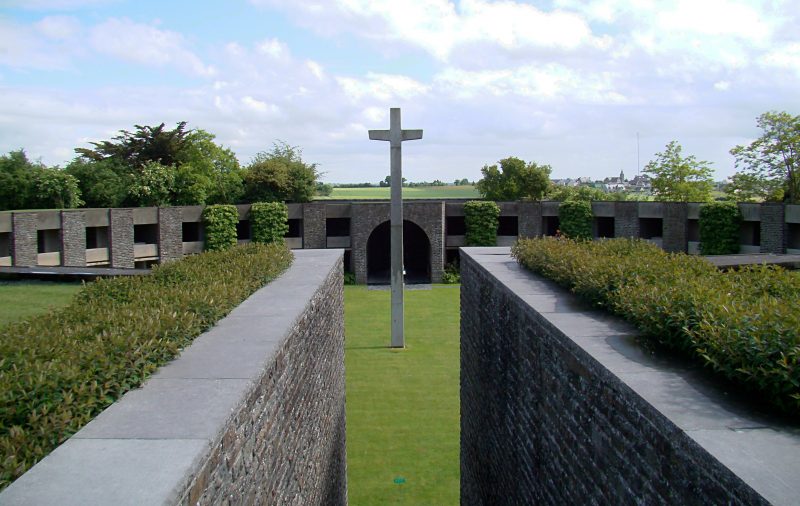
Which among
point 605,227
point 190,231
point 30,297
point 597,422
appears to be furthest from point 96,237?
point 597,422

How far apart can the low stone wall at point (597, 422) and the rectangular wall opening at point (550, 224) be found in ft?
82.8

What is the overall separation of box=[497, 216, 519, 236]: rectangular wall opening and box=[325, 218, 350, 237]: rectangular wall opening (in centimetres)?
752

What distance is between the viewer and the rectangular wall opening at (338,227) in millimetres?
35094

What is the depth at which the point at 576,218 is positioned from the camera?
101ft

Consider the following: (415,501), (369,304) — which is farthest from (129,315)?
(369,304)

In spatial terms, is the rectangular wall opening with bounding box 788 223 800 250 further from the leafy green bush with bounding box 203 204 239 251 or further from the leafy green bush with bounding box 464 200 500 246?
the leafy green bush with bounding box 203 204 239 251

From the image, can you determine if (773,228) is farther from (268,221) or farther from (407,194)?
(407,194)

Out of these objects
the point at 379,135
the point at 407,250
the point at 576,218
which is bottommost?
the point at 407,250

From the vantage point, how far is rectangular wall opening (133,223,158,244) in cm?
2852

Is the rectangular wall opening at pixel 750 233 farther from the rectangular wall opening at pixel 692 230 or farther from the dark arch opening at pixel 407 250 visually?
the dark arch opening at pixel 407 250

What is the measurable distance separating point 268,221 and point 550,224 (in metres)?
13.0

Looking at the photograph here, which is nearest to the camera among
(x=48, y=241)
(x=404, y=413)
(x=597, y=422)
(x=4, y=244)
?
(x=597, y=422)

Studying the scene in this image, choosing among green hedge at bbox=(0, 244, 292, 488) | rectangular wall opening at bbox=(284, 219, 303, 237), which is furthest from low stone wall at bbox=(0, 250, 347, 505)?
rectangular wall opening at bbox=(284, 219, 303, 237)

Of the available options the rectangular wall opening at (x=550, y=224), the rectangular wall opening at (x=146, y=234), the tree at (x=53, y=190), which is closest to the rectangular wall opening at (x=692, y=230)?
the rectangular wall opening at (x=550, y=224)
